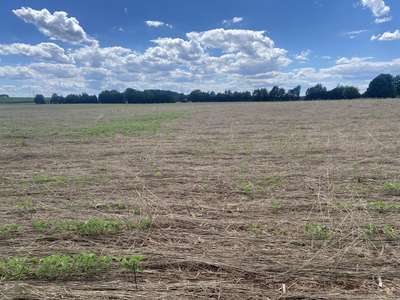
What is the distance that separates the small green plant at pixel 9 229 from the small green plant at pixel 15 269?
0.89 metres

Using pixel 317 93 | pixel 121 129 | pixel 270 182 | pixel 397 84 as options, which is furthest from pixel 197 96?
pixel 270 182

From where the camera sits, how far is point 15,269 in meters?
3.49

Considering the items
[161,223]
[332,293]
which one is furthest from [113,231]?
[332,293]

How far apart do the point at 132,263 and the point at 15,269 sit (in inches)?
53.5

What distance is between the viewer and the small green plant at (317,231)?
4129 millimetres

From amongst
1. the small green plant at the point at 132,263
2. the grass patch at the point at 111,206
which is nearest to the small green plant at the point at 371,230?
the small green plant at the point at 132,263

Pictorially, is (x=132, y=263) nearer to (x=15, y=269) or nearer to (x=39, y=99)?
(x=15, y=269)

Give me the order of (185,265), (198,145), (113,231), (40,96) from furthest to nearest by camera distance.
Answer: (40,96)
(198,145)
(113,231)
(185,265)

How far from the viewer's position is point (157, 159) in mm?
9500

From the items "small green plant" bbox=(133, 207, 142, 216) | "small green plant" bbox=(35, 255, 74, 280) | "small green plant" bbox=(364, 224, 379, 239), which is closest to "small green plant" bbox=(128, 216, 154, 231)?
"small green plant" bbox=(133, 207, 142, 216)

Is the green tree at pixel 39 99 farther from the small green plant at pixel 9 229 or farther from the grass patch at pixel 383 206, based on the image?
the grass patch at pixel 383 206

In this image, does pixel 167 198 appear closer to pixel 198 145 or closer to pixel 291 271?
pixel 291 271

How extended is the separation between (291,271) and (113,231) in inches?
101

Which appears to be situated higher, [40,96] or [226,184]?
[40,96]
